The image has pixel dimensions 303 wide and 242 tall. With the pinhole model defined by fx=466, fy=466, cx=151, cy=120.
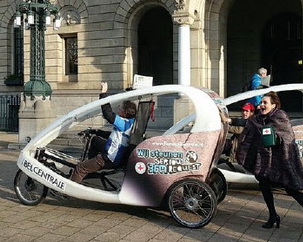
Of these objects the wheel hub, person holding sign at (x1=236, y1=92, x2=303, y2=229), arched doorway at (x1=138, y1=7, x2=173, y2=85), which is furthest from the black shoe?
arched doorway at (x1=138, y1=7, x2=173, y2=85)

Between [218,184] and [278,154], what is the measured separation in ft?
4.44

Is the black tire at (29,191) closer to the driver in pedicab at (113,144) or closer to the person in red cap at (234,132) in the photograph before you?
the driver in pedicab at (113,144)

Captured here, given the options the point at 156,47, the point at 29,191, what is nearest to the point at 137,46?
the point at 156,47

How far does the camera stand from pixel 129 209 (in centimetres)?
670

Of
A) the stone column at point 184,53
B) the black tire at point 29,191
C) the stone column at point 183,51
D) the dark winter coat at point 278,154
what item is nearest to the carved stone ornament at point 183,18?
the stone column at point 183,51

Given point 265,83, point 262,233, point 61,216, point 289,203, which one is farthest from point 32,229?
point 265,83

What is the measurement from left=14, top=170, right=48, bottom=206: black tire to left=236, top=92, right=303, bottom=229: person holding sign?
3.08 m

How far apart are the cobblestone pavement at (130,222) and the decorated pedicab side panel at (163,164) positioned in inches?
15.4

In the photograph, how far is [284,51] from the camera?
21.1 metres

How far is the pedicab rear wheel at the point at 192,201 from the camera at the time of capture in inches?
225

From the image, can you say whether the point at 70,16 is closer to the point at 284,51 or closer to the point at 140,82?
the point at 284,51

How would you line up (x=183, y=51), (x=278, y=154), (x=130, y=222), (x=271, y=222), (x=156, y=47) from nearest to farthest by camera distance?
(x=278, y=154)
(x=271, y=222)
(x=130, y=222)
(x=183, y=51)
(x=156, y=47)

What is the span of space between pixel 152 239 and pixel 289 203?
2.78m

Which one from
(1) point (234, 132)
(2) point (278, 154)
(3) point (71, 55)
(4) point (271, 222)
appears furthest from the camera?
(3) point (71, 55)
